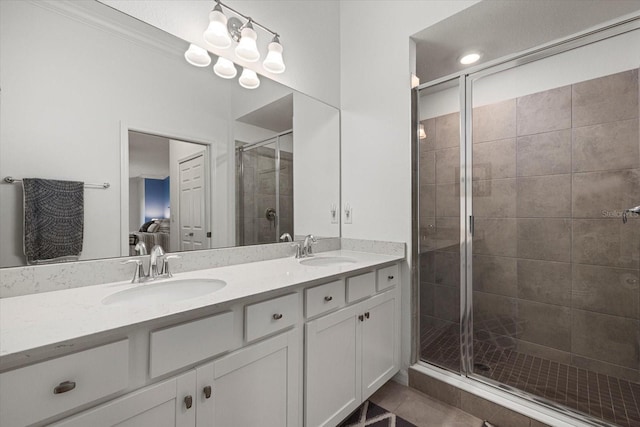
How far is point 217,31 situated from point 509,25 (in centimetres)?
177

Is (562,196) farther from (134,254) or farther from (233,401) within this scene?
(134,254)

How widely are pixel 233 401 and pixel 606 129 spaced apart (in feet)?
7.21

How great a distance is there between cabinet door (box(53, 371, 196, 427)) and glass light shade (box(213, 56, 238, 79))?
1452 mm

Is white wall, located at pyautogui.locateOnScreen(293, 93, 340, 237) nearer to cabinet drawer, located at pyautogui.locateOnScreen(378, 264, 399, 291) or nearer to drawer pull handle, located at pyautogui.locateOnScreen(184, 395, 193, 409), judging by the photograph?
cabinet drawer, located at pyautogui.locateOnScreen(378, 264, 399, 291)

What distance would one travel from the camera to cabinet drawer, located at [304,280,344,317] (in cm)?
125

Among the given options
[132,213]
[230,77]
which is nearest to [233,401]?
[132,213]

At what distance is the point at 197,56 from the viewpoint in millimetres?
1474

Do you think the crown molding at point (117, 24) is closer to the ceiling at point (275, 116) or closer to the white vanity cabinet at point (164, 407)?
the ceiling at point (275, 116)

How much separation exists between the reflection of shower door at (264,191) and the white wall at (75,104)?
1.55 feet

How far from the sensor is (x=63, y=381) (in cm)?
66

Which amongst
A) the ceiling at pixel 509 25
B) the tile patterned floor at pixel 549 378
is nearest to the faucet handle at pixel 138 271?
the tile patterned floor at pixel 549 378

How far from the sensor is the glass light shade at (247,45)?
158cm

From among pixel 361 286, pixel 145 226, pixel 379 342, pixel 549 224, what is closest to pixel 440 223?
pixel 549 224

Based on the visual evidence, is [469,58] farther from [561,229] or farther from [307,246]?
[307,246]
